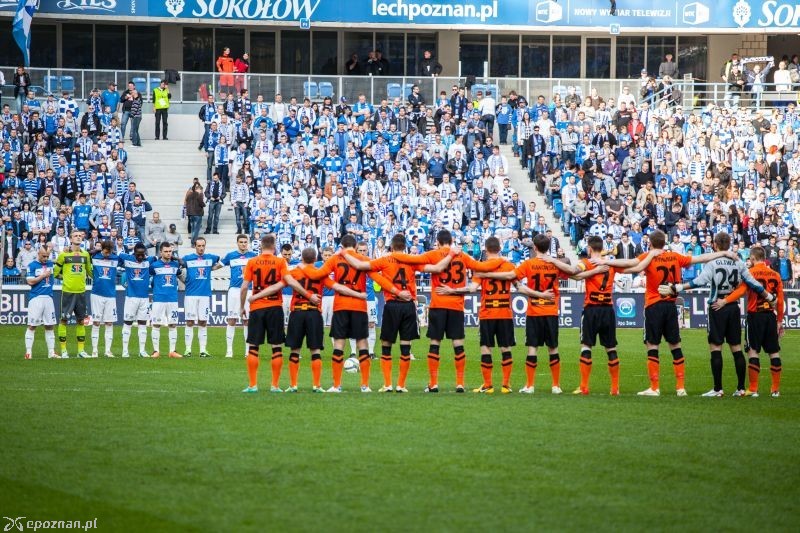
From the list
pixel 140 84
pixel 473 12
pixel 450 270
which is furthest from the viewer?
pixel 473 12

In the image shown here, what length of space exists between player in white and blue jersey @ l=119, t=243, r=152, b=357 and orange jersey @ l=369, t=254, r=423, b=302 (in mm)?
8631

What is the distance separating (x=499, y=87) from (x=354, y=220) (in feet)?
36.1

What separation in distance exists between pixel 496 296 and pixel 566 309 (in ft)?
51.0

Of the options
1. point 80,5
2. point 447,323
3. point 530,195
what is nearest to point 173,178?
point 80,5

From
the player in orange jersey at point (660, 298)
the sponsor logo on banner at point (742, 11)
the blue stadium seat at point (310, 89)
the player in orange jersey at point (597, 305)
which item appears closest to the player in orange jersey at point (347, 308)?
the player in orange jersey at point (597, 305)

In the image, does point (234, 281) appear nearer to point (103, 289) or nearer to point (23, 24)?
point (103, 289)

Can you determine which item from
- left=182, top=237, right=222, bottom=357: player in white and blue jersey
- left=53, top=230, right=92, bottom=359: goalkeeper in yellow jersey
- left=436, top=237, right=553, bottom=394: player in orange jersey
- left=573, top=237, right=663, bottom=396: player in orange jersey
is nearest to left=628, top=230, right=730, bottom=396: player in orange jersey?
left=573, top=237, right=663, bottom=396: player in orange jersey

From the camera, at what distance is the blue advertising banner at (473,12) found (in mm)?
43719

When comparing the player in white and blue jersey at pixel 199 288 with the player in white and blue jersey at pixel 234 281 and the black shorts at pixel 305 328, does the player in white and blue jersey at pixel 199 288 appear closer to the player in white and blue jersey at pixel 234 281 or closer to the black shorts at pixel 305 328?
the player in white and blue jersey at pixel 234 281

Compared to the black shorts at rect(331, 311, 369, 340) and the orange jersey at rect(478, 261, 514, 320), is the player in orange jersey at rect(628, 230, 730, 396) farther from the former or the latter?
the black shorts at rect(331, 311, 369, 340)

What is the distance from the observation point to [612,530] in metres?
9.28

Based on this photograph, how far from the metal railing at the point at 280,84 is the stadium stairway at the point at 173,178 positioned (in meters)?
2.32

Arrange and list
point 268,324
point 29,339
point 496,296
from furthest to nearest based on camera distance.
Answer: point 29,339 < point 496,296 < point 268,324

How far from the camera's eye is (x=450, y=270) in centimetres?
1680
